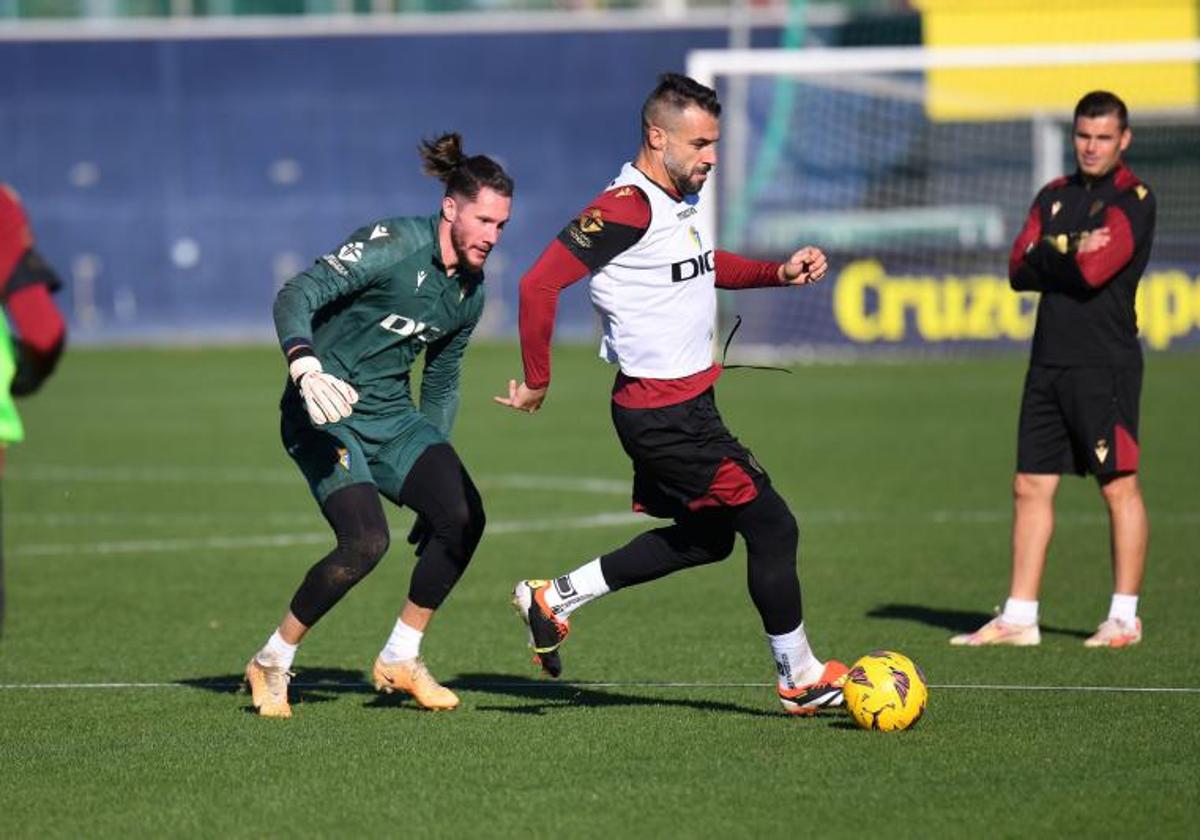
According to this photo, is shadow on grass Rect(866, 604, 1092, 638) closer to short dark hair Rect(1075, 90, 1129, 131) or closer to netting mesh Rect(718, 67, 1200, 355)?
short dark hair Rect(1075, 90, 1129, 131)

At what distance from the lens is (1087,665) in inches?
341

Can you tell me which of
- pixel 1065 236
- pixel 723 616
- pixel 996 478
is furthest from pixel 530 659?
pixel 996 478

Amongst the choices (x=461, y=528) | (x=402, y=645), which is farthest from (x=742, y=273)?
(x=402, y=645)

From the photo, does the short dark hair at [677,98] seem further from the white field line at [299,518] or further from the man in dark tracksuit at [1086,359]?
the white field line at [299,518]

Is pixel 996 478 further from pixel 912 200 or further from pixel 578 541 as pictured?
pixel 912 200

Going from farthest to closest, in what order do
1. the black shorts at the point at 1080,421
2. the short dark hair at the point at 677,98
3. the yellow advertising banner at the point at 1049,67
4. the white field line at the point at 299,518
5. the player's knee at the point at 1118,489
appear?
the yellow advertising banner at the point at 1049,67
the white field line at the point at 299,518
the player's knee at the point at 1118,489
the black shorts at the point at 1080,421
the short dark hair at the point at 677,98

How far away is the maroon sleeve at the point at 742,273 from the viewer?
25.4 ft

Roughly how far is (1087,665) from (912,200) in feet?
70.9


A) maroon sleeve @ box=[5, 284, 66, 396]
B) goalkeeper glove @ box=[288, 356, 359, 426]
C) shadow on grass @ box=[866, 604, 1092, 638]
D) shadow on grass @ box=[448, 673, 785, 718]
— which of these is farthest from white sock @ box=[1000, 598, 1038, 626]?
maroon sleeve @ box=[5, 284, 66, 396]

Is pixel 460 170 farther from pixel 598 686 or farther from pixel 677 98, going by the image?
pixel 598 686

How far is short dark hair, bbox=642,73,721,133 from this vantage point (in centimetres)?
713

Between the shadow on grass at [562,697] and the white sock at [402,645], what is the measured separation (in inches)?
13.2

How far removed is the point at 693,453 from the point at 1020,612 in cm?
278

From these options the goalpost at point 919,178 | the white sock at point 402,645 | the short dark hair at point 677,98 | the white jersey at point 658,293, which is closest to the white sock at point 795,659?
the white jersey at point 658,293
